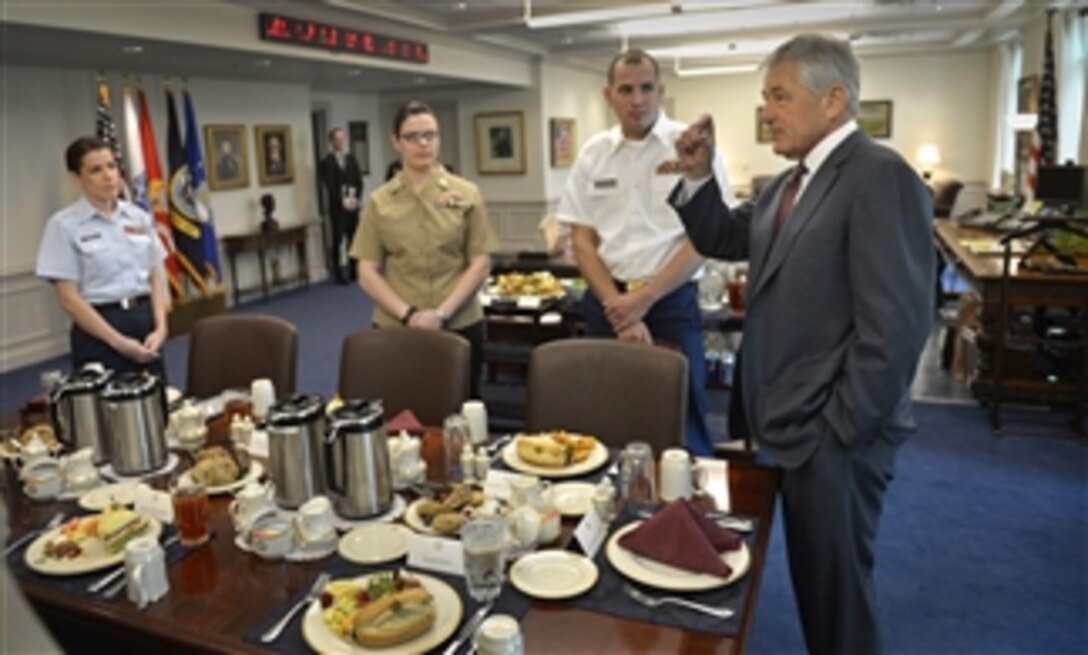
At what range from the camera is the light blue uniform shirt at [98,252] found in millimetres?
2891

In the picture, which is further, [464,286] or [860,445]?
[464,286]

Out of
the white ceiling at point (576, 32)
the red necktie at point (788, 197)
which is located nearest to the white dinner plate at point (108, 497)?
the red necktie at point (788, 197)

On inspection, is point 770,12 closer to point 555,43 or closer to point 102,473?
point 555,43

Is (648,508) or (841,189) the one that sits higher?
Result: (841,189)

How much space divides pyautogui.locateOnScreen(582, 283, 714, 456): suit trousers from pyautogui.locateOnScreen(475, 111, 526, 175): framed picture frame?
784 cm

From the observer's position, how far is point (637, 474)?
1662mm

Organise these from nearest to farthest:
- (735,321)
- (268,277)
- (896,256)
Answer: (896,256)
(735,321)
(268,277)

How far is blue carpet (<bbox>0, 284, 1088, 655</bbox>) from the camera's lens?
2.40m

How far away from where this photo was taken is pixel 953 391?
15.5 feet

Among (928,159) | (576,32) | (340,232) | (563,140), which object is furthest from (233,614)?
(928,159)

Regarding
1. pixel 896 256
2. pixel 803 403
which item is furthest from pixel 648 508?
pixel 896 256

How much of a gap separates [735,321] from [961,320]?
77.0 inches

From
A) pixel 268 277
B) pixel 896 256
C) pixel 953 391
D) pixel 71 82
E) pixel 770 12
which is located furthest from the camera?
pixel 268 277

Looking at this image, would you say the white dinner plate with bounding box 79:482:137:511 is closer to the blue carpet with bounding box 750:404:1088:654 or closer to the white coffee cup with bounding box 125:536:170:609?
the white coffee cup with bounding box 125:536:170:609
